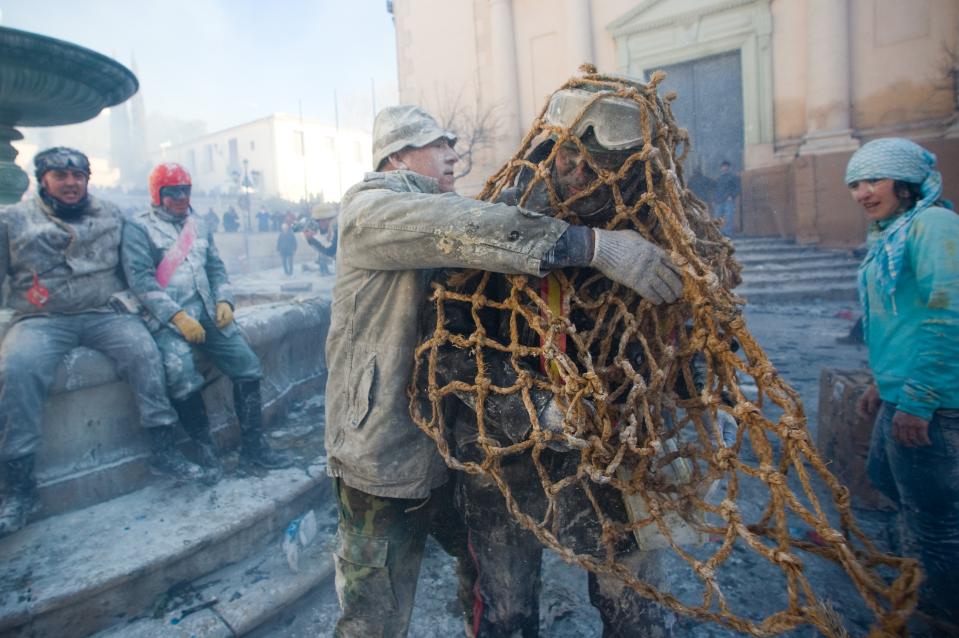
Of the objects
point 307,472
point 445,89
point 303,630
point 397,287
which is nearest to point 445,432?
point 397,287

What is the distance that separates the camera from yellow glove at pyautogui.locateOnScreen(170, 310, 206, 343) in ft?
11.5

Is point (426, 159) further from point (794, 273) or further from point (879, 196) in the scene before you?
point (794, 273)

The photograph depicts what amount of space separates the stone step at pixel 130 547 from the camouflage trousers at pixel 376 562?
1.48 meters

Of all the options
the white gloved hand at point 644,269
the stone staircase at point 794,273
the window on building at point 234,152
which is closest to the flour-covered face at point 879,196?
the white gloved hand at point 644,269

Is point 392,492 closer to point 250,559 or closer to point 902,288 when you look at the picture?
point 250,559

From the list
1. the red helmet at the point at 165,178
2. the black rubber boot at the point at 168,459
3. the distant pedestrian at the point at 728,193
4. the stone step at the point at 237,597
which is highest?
the distant pedestrian at the point at 728,193

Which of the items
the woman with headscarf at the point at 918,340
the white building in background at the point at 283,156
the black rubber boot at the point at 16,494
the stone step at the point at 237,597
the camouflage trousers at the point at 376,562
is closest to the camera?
the camouflage trousers at the point at 376,562

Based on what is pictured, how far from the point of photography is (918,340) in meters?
2.23

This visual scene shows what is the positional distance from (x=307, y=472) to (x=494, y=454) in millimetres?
2653

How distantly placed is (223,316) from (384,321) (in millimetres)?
2533

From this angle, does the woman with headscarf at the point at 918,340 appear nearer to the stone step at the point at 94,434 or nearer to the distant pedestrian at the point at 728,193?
the stone step at the point at 94,434

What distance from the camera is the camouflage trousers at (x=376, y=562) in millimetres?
1759

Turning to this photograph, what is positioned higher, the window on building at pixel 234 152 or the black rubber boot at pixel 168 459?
the window on building at pixel 234 152

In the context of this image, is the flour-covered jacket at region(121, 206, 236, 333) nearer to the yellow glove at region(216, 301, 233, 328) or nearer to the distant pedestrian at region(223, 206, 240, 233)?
the yellow glove at region(216, 301, 233, 328)
